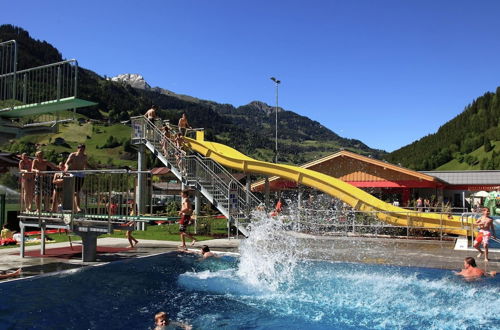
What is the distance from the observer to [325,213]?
79.3 ft

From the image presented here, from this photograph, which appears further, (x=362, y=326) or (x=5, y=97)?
(x=5, y=97)

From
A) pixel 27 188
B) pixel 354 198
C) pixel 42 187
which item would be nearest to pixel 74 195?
pixel 42 187

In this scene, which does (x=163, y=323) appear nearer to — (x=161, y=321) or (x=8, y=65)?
(x=161, y=321)

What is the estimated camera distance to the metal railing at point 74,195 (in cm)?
1269

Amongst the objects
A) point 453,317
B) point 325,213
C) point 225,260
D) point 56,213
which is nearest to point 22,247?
point 56,213

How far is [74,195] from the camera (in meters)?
12.9

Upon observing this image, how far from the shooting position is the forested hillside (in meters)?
127

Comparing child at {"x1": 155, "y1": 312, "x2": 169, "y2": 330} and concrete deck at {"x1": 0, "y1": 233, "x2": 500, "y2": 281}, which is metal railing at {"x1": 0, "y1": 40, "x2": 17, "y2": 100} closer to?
concrete deck at {"x1": 0, "y1": 233, "x2": 500, "y2": 281}

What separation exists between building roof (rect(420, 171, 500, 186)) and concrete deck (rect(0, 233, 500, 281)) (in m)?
21.5

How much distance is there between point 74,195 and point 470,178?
121 feet

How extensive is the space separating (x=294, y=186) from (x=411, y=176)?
8.92m

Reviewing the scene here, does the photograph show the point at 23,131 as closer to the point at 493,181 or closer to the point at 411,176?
the point at 411,176

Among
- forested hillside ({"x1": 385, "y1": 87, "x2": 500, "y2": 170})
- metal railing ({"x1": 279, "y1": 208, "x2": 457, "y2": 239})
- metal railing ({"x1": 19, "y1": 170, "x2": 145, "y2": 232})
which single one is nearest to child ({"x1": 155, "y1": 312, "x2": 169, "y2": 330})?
metal railing ({"x1": 19, "y1": 170, "x2": 145, "y2": 232})

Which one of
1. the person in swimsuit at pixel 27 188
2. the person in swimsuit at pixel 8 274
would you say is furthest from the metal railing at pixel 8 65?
the person in swimsuit at pixel 8 274
